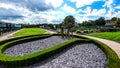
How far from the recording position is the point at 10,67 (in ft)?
29.8

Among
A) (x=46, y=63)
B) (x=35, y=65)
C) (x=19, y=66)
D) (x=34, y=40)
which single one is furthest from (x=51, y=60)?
(x=34, y=40)

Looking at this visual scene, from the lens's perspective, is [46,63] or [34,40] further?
[34,40]

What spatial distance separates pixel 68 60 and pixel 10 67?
11.9 ft

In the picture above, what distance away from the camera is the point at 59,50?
12.4 m

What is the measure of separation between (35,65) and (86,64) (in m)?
3.09

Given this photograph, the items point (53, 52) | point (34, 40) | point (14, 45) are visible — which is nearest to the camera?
point (53, 52)

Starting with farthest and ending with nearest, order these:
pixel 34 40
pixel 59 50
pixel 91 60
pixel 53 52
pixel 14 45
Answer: pixel 34 40
pixel 14 45
pixel 59 50
pixel 53 52
pixel 91 60

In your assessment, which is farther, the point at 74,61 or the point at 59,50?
the point at 59,50

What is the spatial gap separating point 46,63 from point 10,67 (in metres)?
2.19

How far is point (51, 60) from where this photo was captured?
10539mm

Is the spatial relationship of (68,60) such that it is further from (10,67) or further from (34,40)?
(34,40)

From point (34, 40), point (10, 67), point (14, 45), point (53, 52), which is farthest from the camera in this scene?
point (34, 40)

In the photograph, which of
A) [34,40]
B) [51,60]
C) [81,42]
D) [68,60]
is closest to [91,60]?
[68,60]

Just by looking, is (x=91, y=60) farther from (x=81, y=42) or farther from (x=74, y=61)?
(x=81, y=42)
